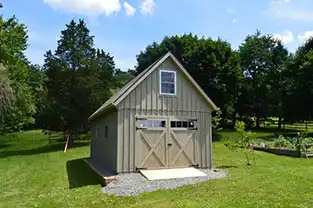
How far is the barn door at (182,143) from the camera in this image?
1084 centimetres

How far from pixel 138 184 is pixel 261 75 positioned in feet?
114

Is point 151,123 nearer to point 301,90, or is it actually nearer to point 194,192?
point 194,192

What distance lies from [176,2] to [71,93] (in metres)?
14.9

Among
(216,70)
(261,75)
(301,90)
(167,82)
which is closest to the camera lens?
(167,82)

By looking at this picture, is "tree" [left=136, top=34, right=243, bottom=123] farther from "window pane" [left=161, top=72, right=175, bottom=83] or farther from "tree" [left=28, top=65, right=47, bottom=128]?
"window pane" [left=161, top=72, right=175, bottom=83]

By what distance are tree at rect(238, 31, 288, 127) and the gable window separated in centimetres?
2422

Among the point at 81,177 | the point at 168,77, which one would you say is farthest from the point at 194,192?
the point at 81,177

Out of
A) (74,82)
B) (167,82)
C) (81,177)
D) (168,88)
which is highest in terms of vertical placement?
(74,82)

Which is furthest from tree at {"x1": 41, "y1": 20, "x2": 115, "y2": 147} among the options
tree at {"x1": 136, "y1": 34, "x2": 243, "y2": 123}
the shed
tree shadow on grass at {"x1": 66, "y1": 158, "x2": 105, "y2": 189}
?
the shed

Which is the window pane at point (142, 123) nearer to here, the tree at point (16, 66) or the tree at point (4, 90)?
the tree at point (4, 90)

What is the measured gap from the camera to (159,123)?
10.8 metres

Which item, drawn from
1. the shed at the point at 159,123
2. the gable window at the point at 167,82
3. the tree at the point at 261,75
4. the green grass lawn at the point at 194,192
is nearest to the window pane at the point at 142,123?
the shed at the point at 159,123

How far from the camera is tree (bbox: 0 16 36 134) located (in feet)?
64.6

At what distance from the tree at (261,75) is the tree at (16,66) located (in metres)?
25.5
